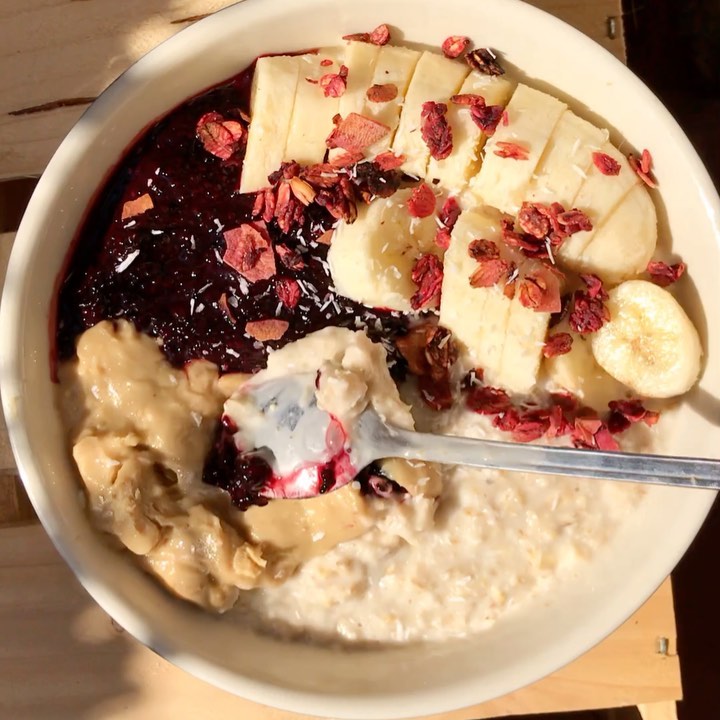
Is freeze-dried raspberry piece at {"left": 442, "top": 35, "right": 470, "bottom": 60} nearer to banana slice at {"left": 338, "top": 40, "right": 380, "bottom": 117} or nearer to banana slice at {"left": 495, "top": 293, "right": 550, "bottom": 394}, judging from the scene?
banana slice at {"left": 338, "top": 40, "right": 380, "bottom": 117}

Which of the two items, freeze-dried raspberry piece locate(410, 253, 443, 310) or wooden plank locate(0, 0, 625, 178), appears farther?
wooden plank locate(0, 0, 625, 178)

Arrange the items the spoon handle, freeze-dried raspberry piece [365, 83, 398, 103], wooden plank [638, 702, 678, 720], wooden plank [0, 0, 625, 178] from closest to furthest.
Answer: the spoon handle → freeze-dried raspberry piece [365, 83, 398, 103] → wooden plank [0, 0, 625, 178] → wooden plank [638, 702, 678, 720]

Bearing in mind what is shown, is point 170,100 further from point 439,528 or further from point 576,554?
point 576,554

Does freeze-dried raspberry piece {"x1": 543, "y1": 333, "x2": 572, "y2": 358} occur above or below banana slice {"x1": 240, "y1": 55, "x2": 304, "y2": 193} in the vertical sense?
below

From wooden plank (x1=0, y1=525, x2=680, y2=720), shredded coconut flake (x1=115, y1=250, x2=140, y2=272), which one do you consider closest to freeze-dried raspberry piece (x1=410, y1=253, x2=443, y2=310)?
shredded coconut flake (x1=115, y1=250, x2=140, y2=272)

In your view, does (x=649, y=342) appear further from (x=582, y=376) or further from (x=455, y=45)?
(x=455, y=45)

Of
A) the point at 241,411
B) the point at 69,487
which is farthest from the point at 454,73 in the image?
the point at 69,487
